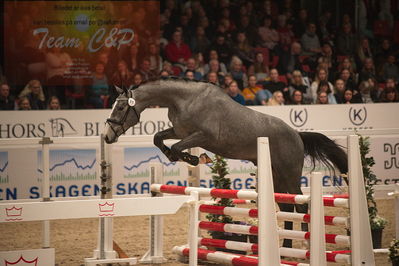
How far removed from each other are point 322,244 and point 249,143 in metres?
1.59

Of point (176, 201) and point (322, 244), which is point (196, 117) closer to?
point (176, 201)

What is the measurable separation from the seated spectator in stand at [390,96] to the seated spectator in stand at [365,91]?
0.26 metres

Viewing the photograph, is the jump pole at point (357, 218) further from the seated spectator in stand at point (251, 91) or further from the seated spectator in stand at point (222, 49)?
the seated spectator in stand at point (222, 49)

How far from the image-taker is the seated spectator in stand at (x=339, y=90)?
1275 cm

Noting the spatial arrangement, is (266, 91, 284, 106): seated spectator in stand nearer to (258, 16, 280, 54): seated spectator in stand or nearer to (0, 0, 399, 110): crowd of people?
(0, 0, 399, 110): crowd of people

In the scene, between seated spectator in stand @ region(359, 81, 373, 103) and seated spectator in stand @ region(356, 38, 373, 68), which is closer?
seated spectator in stand @ region(359, 81, 373, 103)

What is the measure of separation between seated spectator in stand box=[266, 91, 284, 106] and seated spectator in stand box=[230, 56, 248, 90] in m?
0.98

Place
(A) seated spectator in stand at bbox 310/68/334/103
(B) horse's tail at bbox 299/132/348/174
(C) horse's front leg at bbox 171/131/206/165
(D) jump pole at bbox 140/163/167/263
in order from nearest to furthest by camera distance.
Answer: (C) horse's front leg at bbox 171/131/206/165
(D) jump pole at bbox 140/163/167/263
(B) horse's tail at bbox 299/132/348/174
(A) seated spectator in stand at bbox 310/68/334/103

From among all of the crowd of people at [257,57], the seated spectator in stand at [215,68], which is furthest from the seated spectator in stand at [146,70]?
the seated spectator in stand at [215,68]

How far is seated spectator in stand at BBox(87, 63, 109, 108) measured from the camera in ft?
38.7

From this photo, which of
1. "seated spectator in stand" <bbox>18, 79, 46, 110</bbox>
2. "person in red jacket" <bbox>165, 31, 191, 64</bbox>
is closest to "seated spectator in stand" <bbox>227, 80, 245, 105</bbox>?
"person in red jacket" <bbox>165, 31, 191, 64</bbox>

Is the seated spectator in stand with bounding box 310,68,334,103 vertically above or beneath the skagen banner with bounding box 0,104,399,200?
above

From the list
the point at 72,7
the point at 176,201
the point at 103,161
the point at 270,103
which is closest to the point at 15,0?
the point at 72,7

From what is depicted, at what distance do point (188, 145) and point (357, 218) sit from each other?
1.61m
